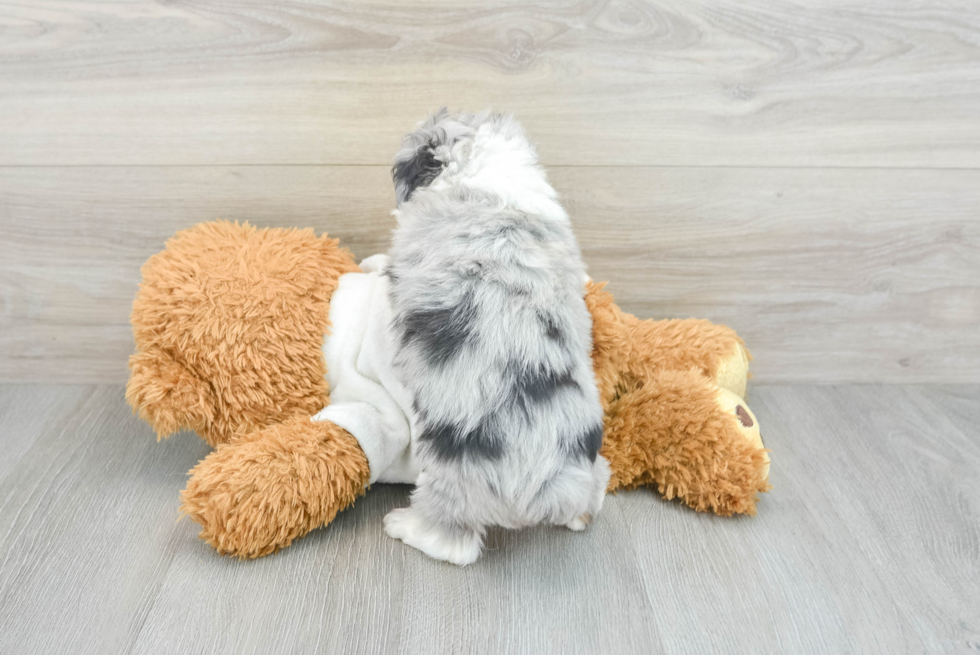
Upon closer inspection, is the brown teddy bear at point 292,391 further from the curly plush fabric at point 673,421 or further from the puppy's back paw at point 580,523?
the puppy's back paw at point 580,523

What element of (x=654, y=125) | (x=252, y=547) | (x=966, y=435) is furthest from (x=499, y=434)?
(x=966, y=435)

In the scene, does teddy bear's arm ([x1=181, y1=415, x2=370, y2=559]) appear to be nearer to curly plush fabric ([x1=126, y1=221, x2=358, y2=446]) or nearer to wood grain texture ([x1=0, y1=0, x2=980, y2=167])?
curly plush fabric ([x1=126, y1=221, x2=358, y2=446])

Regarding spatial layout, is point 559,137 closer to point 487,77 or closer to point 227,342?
point 487,77

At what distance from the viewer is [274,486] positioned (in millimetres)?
998

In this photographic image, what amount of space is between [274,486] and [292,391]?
0.57 ft

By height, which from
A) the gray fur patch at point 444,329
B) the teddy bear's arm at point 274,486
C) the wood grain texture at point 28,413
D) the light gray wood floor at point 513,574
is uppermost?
the gray fur patch at point 444,329

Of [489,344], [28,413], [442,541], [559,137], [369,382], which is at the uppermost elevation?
[559,137]

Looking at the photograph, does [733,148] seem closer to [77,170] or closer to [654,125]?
[654,125]

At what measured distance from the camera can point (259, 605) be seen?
93cm

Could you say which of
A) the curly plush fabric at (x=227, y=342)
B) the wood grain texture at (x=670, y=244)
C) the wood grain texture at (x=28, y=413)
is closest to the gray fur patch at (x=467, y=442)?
the curly plush fabric at (x=227, y=342)

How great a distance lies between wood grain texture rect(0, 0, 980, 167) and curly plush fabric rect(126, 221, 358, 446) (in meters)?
0.25

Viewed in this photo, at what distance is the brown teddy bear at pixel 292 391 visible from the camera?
1.05m

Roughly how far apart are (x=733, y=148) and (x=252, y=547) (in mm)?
1036

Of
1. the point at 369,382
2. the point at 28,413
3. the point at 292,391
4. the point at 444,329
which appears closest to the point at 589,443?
the point at 444,329
